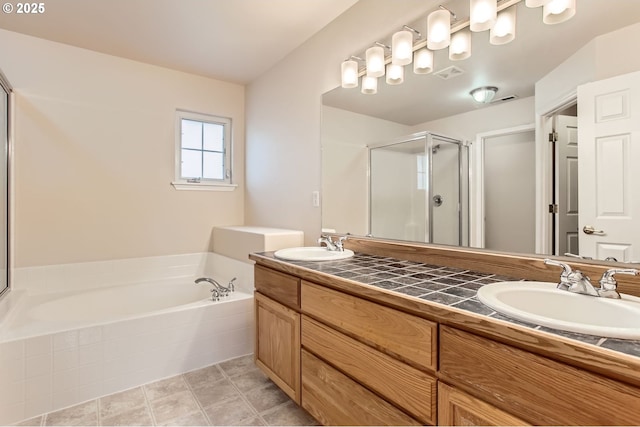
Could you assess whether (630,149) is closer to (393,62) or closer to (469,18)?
(469,18)

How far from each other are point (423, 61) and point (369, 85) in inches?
15.1

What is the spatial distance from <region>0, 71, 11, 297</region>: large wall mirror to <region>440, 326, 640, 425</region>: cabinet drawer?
9.35 ft

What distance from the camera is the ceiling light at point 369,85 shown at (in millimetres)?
1950

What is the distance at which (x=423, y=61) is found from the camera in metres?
1.68

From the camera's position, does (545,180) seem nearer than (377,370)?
No

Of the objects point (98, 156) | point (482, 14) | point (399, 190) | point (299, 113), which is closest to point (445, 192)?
point (399, 190)

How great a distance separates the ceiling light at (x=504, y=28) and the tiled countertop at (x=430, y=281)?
1.00 m

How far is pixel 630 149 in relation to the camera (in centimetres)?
103

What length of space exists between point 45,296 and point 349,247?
7.49 ft

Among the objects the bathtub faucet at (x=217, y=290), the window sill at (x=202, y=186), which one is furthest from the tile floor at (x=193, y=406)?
the window sill at (x=202, y=186)

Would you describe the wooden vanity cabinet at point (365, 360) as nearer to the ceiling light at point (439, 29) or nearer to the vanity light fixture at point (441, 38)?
the vanity light fixture at point (441, 38)

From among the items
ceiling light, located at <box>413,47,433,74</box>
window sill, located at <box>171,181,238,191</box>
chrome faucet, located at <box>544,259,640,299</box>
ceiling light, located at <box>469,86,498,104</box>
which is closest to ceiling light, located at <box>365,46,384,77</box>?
ceiling light, located at <box>413,47,433,74</box>

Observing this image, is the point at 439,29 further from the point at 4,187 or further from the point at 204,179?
the point at 4,187

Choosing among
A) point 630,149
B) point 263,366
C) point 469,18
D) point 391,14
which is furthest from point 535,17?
point 263,366
